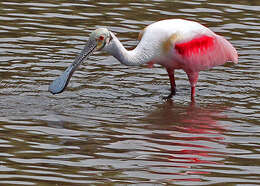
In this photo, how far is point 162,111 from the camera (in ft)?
39.8

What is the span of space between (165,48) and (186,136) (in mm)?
2051

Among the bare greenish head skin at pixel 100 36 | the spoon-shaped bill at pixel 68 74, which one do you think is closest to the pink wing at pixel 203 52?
the bare greenish head skin at pixel 100 36

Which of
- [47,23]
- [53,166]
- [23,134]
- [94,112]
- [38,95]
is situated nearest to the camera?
[53,166]

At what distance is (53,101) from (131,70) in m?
2.18

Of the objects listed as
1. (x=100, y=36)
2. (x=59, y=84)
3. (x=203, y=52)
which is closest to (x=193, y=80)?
(x=203, y=52)

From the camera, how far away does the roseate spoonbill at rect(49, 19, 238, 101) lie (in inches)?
478

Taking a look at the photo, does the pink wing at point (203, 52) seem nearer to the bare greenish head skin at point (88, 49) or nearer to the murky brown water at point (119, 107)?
the murky brown water at point (119, 107)

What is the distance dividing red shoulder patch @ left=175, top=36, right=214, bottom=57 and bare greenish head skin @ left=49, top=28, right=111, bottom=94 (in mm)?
1007

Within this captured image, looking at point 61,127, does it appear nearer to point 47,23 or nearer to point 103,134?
point 103,134

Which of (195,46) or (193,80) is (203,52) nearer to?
(195,46)

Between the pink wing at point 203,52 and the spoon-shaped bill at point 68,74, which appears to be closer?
the spoon-shaped bill at point 68,74

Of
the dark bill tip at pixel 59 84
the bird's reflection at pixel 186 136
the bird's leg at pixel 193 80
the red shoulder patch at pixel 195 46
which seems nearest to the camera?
the bird's reflection at pixel 186 136

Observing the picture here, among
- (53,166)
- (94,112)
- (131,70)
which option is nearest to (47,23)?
(131,70)

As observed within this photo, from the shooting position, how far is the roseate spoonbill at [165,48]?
12.1 meters
